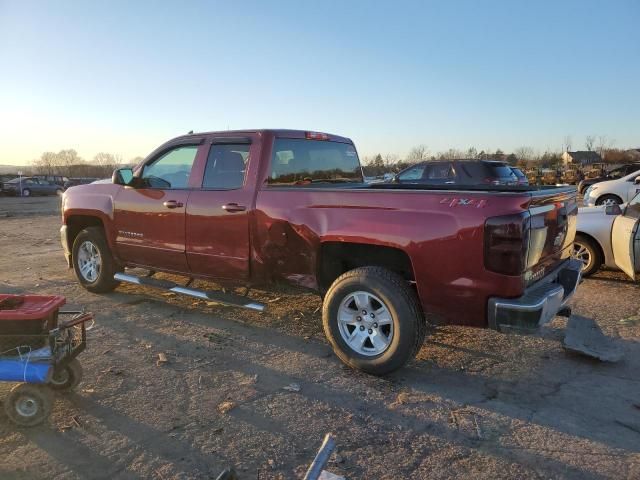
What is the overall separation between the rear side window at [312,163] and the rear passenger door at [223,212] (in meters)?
0.24

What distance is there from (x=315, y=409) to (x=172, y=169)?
3.26 metres

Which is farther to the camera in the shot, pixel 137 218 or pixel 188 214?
pixel 137 218

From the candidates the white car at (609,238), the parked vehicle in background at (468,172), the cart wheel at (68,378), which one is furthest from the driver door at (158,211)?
the parked vehicle in background at (468,172)

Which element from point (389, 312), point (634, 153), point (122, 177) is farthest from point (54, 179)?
point (634, 153)

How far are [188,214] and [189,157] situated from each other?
67cm

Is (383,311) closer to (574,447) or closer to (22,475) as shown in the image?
(574,447)

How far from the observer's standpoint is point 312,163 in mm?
5301

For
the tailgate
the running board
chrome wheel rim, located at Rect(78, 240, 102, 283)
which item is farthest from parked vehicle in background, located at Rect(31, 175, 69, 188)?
the tailgate

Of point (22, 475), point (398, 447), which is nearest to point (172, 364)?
point (22, 475)

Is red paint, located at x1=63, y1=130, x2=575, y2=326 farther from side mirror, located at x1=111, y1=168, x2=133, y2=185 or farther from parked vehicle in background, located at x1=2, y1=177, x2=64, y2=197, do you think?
parked vehicle in background, located at x1=2, y1=177, x2=64, y2=197

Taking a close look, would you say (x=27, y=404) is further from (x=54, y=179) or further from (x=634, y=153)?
(x=634, y=153)

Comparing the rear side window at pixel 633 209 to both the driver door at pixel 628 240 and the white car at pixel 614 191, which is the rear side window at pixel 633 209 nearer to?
the driver door at pixel 628 240

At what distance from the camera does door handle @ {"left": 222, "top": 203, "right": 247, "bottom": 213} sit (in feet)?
15.4

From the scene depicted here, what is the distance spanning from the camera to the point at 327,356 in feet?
14.7
